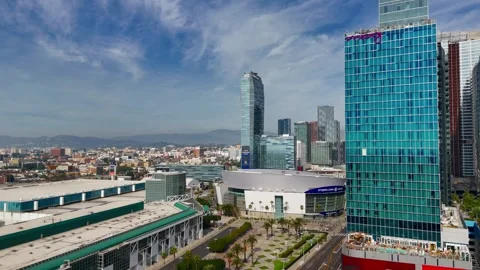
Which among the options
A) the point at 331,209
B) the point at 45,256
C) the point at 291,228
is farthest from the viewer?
the point at 331,209

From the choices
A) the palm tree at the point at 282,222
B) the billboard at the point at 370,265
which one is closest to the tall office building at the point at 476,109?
the palm tree at the point at 282,222

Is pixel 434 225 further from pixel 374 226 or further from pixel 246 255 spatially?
pixel 246 255

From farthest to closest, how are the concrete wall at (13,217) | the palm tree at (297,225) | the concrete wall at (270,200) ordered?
the concrete wall at (270,200), the palm tree at (297,225), the concrete wall at (13,217)

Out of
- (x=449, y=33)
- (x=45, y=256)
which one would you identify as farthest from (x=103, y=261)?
(x=449, y=33)

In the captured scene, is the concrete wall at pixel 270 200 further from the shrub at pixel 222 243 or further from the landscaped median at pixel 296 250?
the shrub at pixel 222 243

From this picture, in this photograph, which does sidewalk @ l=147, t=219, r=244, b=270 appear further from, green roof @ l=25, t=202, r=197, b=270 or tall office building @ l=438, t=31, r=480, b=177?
tall office building @ l=438, t=31, r=480, b=177
